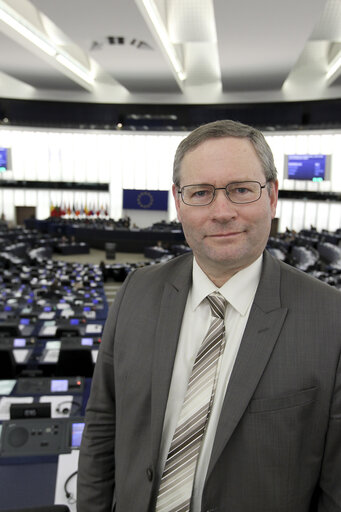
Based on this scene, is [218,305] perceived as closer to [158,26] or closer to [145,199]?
[158,26]

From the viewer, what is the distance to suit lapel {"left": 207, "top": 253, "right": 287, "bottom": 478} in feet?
4.33

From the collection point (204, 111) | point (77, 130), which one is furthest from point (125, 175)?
point (204, 111)

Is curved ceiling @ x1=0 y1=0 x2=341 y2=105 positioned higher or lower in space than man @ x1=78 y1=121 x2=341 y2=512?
higher

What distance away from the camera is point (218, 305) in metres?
1.52

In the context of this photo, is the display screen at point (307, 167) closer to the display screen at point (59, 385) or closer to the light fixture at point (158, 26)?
the light fixture at point (158, 26)

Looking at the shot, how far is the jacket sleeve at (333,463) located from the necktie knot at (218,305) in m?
0.43

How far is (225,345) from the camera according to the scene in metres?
1.49

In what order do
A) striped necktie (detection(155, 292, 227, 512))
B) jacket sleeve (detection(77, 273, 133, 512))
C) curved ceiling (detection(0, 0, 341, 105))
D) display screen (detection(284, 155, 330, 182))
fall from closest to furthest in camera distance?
1. striped necktie (detection(155, 292, 227, 512))
2. jacket sleeve (detection(77, 273, 133, 512))
3. curved ceiling (detection(0, 0, 341, 105))
4. display screen (detection(284, 155, 330, 182))

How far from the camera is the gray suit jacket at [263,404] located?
1324 mm

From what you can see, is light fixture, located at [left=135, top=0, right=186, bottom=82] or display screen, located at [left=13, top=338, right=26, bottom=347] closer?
display screen, located at [left=13, top=338, right=26, bottom=347]

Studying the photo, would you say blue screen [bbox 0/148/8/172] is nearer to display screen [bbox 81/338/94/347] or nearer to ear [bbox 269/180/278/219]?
display screen [bbox 81/338/94/347]

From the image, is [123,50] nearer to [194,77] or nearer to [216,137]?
[194,77]

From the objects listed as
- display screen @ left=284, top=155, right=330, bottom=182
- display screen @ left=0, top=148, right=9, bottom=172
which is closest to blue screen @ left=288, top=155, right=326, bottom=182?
display screen @ left=284, top=155, right=330, bottom=182

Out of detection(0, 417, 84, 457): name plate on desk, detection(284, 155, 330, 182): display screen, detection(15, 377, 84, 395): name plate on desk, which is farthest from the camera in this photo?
detection(284, 155, 330, 182): display screen
